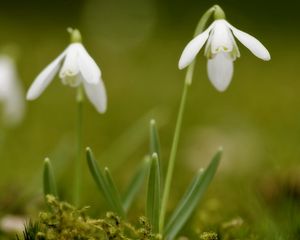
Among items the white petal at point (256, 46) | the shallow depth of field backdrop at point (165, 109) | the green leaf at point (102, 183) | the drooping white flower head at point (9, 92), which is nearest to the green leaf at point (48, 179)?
the green leaf at point (102, 183)

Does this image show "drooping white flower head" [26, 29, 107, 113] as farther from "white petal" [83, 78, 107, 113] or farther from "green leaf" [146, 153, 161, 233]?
"green leaf" [146, 153, 161, 233]

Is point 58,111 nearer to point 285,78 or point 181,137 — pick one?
point 181,137

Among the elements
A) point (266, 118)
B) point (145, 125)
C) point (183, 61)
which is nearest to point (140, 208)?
point (145, 125)

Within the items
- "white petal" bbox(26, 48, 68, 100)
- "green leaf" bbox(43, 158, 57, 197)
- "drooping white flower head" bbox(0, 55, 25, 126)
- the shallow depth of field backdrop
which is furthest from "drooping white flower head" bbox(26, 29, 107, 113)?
"drooping white flower head" bbox(0, 55, 25, 126)

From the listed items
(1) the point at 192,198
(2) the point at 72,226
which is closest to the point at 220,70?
(1) the point at 192,198

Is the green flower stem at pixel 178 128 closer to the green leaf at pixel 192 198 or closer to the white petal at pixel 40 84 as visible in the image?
the green leaf at pixel 192 198

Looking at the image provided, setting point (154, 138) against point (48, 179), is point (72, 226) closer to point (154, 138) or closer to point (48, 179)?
point (48, 179)
